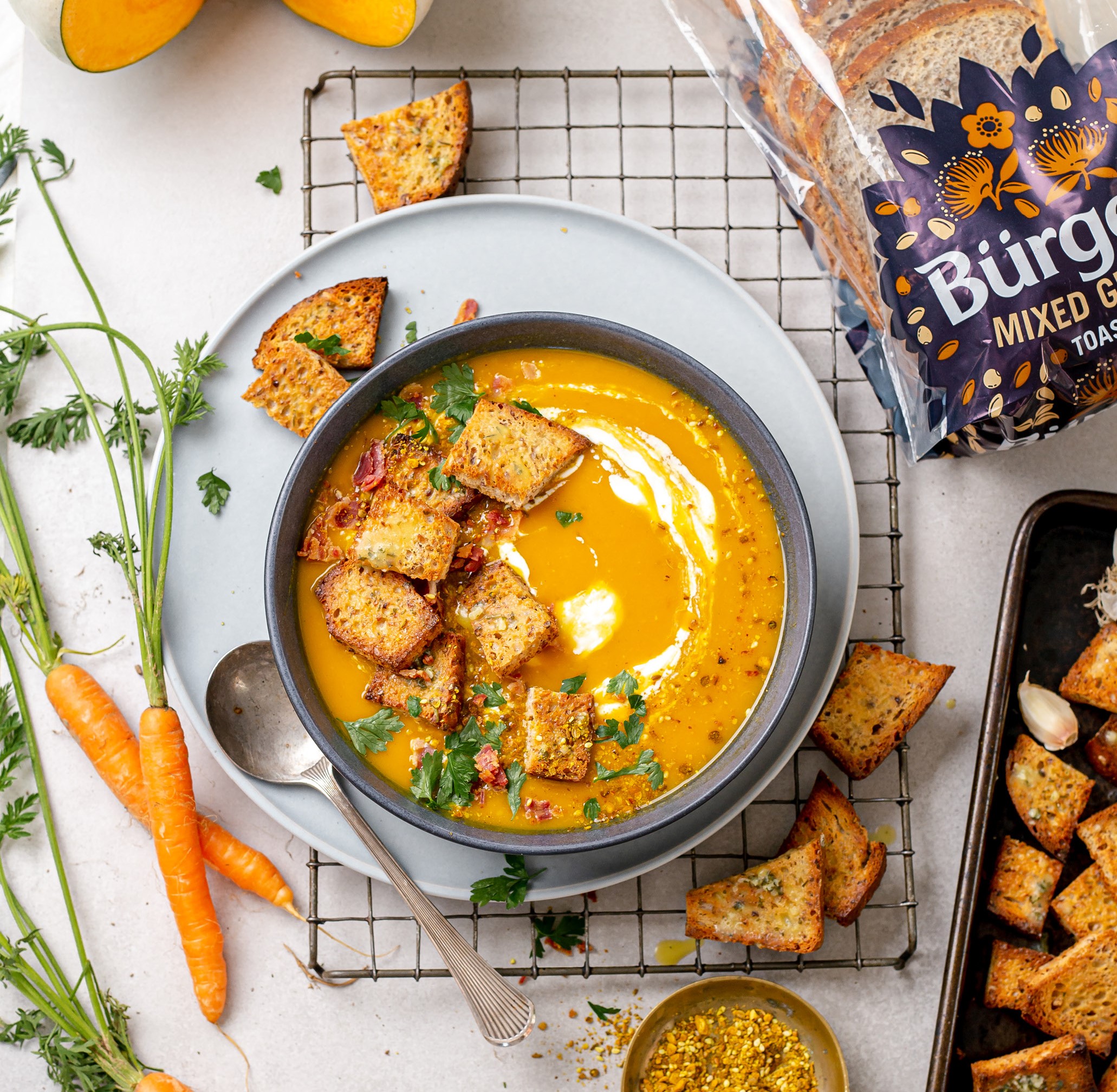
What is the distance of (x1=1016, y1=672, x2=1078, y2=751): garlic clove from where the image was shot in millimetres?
2992

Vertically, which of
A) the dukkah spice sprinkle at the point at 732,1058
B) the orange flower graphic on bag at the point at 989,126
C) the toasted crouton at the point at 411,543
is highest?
the orange flower graphic on bag at the point at 989,126

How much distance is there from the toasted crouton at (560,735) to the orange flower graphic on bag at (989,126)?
167 cm

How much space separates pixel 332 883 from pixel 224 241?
210 centimetres

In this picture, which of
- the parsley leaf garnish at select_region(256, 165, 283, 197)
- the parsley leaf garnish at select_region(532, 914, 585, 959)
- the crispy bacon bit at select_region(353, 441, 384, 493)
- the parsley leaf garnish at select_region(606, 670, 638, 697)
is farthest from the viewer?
the parsley leaf garnish at select_region(256, 165, 283, 197)

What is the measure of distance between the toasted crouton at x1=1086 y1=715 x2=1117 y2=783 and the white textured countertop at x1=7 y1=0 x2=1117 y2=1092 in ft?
1.09

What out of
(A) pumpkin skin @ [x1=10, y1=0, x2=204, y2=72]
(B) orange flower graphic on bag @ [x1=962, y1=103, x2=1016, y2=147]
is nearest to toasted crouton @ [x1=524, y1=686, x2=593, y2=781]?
(B) orange flower graphic on bag @ [x1=962, y1=103, x2=1016, y2=147]

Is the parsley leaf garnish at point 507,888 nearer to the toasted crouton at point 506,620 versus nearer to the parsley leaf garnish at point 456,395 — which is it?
the toasted crouton at point 506,620

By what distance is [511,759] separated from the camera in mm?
2623

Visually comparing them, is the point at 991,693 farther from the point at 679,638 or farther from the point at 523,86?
Result: the point at 523,86

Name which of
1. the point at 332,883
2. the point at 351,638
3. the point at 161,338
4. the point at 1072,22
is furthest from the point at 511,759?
the point at 1072,22

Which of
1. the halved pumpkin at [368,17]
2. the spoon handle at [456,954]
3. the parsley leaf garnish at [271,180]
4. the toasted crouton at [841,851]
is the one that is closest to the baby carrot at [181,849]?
the spoon handle at [456,954]

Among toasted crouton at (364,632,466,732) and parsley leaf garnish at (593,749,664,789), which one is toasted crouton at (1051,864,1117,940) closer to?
parsley leaf garnish at (593,749,664,789)

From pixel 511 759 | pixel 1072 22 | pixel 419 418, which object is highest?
pixel 1072 22

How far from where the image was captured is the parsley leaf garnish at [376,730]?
264 cm
